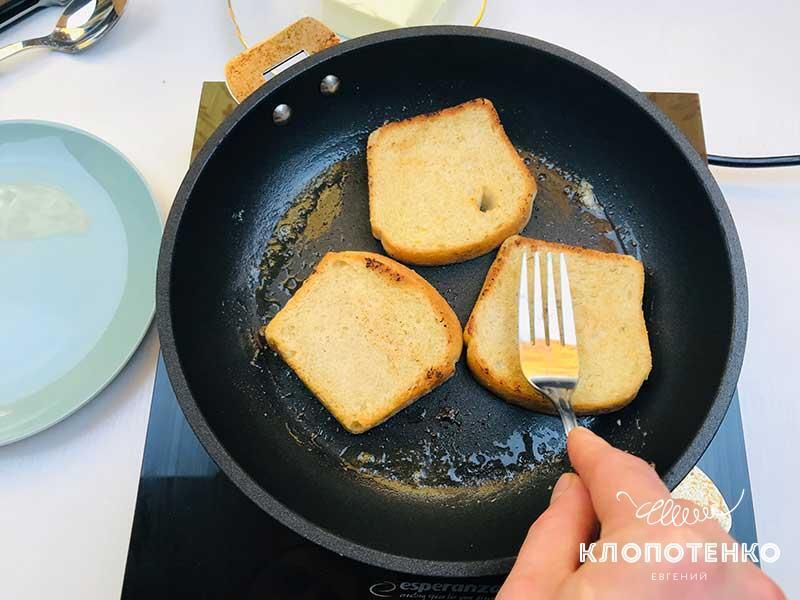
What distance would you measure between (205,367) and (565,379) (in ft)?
1.60

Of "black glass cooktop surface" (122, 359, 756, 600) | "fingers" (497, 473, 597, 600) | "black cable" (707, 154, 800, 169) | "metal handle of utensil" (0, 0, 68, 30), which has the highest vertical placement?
"metal handle of utensil" (0, 0, 68, 30)

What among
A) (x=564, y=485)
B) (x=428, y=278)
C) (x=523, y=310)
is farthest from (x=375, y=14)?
(x=564, y=485)

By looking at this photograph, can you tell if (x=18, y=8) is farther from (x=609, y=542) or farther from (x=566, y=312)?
(x=609, y=542)

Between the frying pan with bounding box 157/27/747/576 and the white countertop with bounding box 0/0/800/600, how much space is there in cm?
19

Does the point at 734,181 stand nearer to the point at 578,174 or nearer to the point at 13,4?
the point at 578,174

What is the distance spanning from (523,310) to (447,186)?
10.3 inches

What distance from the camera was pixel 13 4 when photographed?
1.27 m

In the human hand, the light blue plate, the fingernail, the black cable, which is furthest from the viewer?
the black cable

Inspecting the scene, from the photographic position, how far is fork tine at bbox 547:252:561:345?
2.93 ft


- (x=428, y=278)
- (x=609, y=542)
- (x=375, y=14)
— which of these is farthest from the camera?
(x=375, y=14)

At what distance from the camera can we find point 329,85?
41.4 inches

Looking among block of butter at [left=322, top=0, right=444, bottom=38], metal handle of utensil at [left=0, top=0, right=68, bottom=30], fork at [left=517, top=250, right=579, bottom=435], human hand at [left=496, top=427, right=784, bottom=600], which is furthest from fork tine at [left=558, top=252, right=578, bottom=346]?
metal handle of utensil at [left=0, top=0, right=68, bottom=30]

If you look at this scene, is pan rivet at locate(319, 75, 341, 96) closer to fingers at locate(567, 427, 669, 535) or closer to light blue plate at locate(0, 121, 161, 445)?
light blue plate at locate(0, 121, 161, 445)
